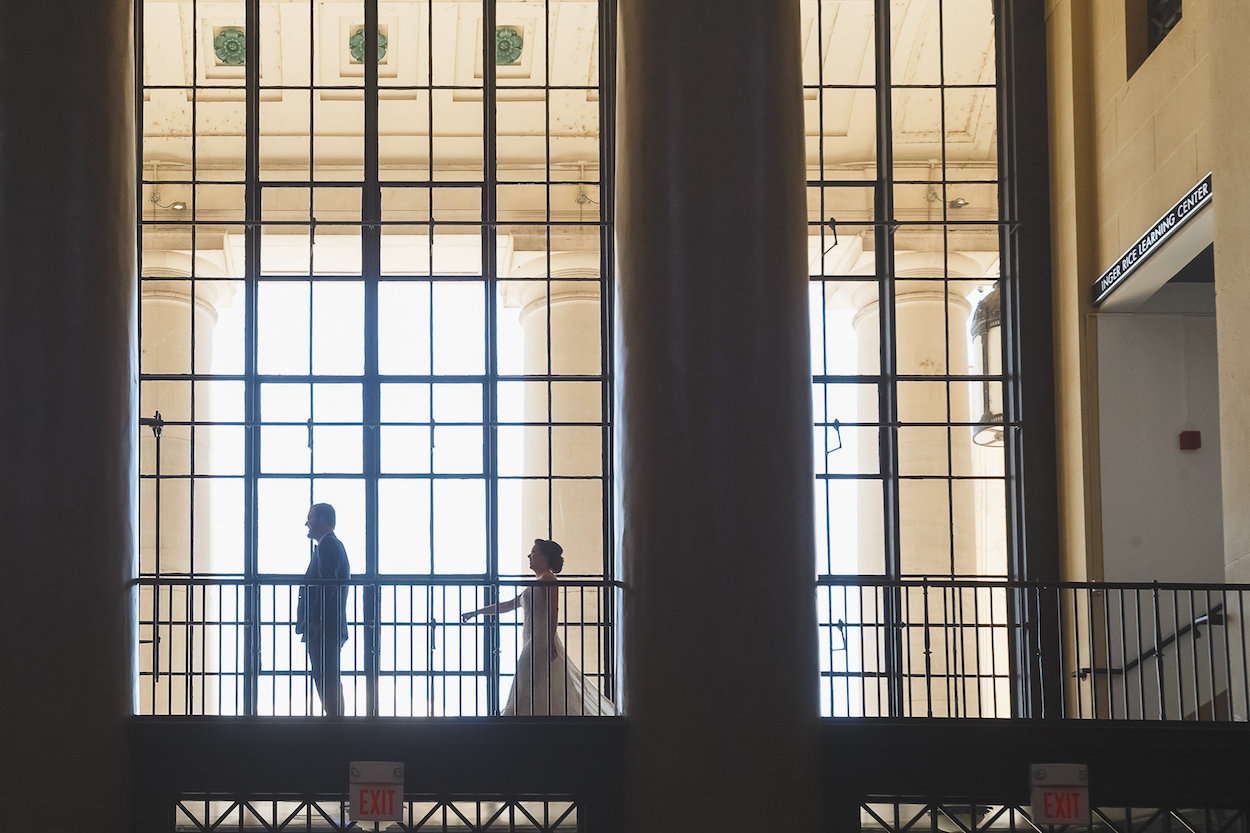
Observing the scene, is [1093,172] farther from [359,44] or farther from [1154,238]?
[359,44]

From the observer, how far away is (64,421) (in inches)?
383

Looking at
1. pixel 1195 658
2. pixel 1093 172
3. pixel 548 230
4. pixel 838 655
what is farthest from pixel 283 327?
pixel 1195 658

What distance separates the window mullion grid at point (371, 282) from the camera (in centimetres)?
1366

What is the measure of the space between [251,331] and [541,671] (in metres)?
4.40

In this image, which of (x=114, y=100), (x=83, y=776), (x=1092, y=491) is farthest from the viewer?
(x=1092, y=491)

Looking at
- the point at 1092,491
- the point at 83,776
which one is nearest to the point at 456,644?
the point at 83,776

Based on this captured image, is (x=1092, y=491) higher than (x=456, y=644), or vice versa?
(x=1092, y=491)

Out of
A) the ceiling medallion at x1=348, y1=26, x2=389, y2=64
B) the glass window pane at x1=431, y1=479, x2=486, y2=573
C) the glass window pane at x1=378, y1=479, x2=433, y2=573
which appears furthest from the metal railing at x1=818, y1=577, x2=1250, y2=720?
the ceiling medallion at x1=348, y1=26, x2=389, y2=64

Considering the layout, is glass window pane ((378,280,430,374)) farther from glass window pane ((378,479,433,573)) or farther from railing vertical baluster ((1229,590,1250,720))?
railing vertical baluster ((1229,590,1250,720))

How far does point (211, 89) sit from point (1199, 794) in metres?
9.18

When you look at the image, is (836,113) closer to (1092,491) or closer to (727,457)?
(1092,491)

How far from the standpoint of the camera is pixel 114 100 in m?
10.2

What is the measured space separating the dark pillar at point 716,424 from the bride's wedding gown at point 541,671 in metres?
1.14

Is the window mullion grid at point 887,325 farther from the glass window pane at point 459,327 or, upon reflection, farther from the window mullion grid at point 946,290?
the glass window pane at point 459,327
